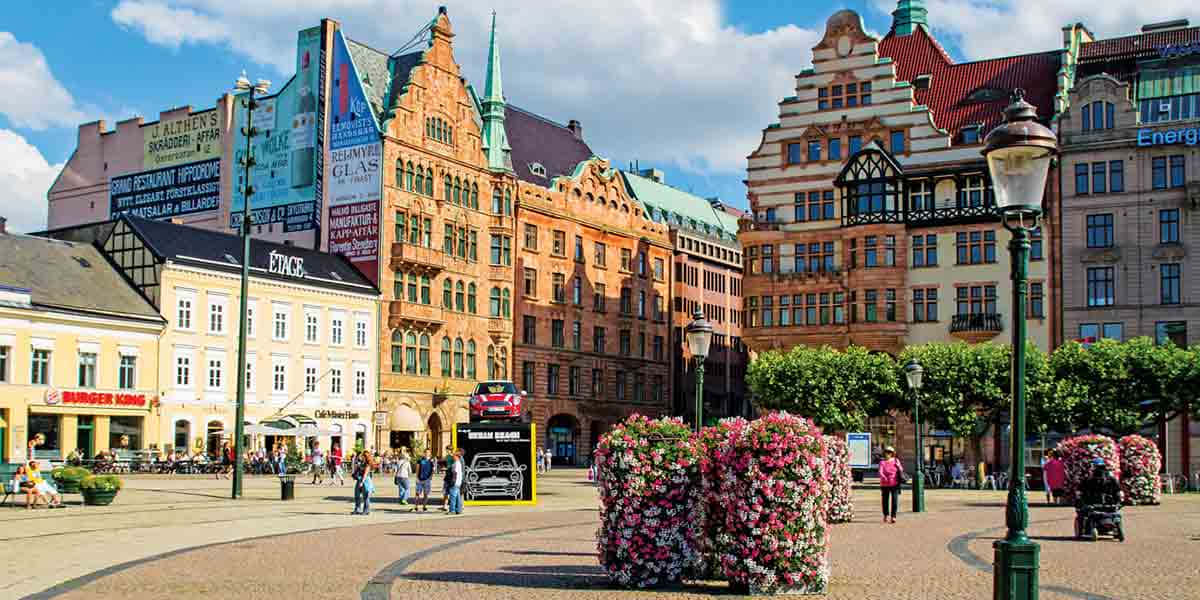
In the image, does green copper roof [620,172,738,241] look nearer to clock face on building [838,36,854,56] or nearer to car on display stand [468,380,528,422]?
clock face on building [838,36,854,56]

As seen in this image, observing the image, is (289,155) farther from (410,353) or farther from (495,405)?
(495,405)

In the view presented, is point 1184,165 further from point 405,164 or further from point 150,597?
point 150,597

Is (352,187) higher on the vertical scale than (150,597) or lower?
higher

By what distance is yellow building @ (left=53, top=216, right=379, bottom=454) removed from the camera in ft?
201

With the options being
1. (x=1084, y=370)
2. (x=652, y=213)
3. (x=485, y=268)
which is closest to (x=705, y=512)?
(x=1084, y=370)

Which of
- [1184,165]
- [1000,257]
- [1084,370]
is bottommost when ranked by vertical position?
[1084,370]

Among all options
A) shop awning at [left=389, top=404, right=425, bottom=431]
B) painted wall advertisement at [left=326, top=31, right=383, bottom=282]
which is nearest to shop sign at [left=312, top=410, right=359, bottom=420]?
shop awning at [left=389, top=404, right=425, bottom=431]

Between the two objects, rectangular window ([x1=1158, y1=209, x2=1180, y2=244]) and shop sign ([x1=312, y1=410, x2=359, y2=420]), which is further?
shop sign ([x1=312, y1=410, x2=359, y2=420])

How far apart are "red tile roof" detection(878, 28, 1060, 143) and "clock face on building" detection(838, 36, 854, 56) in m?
5.54

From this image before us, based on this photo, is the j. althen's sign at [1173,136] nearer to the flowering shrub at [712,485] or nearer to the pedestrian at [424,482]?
the pedestrian at [424,482]

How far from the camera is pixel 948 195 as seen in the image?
69188mm

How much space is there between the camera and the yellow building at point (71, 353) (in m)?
54.6

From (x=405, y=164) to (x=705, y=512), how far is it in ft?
189

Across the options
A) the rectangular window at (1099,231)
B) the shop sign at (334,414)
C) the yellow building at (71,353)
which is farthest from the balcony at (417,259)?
the rectangular window at (1099,231)
